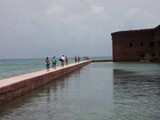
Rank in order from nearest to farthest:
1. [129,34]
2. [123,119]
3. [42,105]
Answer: [123,119] < [42,105] < [129,34]

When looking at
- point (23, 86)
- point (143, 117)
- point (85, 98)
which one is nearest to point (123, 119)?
point (143, 117)

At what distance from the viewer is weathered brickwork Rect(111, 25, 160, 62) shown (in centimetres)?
6203

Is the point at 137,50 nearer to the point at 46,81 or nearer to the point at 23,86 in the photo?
the point at 46,81

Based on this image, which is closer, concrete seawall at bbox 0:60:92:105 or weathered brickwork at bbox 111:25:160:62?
concrete seawall at bbox 0:60:92:105

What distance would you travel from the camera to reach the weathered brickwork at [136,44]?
62031mm

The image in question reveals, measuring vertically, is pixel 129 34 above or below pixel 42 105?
above

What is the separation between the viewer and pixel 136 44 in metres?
62.9

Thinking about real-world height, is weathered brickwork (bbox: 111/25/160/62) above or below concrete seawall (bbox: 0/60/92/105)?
above

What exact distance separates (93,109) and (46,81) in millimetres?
9466

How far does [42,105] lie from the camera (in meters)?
9.44

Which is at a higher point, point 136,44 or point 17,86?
point 136,44

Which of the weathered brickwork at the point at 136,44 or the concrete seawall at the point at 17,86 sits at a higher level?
the weathered brickwork at the point at 136,44

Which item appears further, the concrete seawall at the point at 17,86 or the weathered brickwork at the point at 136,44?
the weathered brickwork at the point at 136,44

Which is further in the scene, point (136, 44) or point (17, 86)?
point (136, 44)
